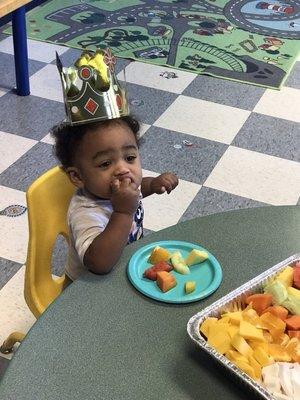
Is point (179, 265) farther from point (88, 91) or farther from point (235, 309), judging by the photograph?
point (88, 91)

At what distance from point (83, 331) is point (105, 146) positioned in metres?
0.37

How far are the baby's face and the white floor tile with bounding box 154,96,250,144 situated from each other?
1443 mm

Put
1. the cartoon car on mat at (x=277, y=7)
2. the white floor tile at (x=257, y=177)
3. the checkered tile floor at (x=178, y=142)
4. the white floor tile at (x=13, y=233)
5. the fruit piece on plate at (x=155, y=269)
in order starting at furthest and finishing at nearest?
the cartoon car on mat at (x=277, y=7)
the white floor tile at (x=257, y=177)
the checkered tile floor at (x=178, y=142)
the white floor tile at (x=13, y=233)
the fruit piece on plate at (x=155, y=269)

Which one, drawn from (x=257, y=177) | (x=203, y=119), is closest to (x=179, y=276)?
(x=257, y=177)

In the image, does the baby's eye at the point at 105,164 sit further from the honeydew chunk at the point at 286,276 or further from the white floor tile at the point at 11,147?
the white floor tile at the point at 11,147

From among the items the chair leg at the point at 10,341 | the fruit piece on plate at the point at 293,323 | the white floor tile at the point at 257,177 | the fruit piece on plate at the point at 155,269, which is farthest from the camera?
the white floor tile at the point at 257,177

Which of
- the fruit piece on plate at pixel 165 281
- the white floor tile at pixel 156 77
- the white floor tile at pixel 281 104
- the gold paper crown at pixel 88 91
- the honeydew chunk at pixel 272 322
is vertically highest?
the gold paper crown at pixel 88 91

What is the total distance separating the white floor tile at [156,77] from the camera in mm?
2912

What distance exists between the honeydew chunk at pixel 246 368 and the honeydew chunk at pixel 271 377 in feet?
0.05

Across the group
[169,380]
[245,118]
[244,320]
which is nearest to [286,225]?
[244,320]

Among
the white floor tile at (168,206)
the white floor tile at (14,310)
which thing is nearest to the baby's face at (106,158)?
the white floor tile at (14,310)

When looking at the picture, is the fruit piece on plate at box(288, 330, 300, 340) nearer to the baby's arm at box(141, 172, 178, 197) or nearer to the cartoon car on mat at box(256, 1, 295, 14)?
the baby's arm at box(141, 172, 178, 197)

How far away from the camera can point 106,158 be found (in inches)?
43.7

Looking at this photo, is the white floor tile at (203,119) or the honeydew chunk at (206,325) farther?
the white floor tile at (203,119)
